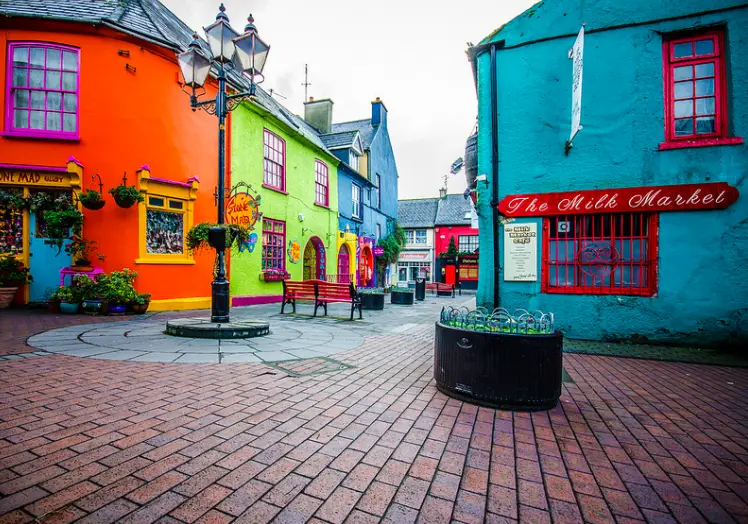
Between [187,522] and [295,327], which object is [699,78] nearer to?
[295,327]

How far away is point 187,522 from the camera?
5.76 feet

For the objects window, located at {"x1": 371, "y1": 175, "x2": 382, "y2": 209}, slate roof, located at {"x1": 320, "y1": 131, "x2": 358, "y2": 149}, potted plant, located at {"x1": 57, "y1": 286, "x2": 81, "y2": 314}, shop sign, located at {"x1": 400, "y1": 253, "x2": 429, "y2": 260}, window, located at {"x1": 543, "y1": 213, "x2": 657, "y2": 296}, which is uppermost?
slate roof, located at {"x1": 320, "y1": 131, "x2": 358, "y2": 149}

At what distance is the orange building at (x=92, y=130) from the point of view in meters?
9.00

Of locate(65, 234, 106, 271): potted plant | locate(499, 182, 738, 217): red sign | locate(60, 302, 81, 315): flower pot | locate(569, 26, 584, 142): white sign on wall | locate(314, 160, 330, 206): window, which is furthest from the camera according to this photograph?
locate(314, 160, 330, 206): window

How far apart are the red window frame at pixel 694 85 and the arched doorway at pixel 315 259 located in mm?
13615

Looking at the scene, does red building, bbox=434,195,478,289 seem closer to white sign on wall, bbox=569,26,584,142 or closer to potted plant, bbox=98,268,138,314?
white sign on wall, bbox=569,26,584,142

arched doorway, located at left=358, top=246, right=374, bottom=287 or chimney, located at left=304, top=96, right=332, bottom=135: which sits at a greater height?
chimney, located at left=304, top=96, right=332, bottom=135

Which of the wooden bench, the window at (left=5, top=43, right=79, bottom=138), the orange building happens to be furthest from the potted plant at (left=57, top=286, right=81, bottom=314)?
the wooden bench

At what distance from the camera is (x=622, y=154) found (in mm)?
7016

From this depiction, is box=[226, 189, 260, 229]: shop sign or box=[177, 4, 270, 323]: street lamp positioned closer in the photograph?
box=[177, 4, 270, 323]: street lamp

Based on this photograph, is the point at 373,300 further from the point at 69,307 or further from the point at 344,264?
the point at 69,307

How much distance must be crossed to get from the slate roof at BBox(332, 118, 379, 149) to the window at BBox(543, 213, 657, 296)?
17324 mm

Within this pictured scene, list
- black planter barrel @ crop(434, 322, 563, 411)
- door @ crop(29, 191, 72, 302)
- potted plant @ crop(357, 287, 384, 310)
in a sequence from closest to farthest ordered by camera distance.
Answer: black planter barrel @ crop(434, 322, 563, 411)
door @ crop(29, 191, 72, 302)
potted plant @ crop(357, 287, 384, 310)

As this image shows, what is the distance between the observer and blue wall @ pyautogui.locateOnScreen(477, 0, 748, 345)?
258 inches
